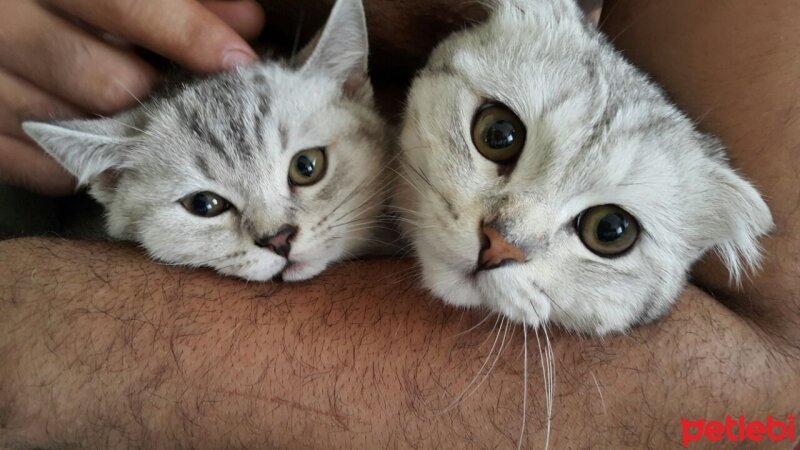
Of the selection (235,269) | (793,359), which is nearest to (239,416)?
(235,269)

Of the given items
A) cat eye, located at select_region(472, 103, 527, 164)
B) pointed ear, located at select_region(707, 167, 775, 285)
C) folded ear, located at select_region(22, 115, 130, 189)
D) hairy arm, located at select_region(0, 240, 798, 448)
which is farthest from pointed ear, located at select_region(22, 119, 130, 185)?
pointed ear, located at select_region(707, 167, 775, 285)

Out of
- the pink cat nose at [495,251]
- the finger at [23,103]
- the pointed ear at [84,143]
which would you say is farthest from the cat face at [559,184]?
the finger at [23,103]

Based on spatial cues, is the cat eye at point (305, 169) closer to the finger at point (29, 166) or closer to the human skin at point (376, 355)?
the human skin at point (376, 355)

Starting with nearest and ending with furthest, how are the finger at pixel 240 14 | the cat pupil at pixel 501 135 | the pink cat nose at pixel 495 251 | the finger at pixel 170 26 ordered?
the pink cat nose at pixel 495 251, the cat pupil at pixel 501 135, the finger at pixel 170 26, the finger at pixel 240 14

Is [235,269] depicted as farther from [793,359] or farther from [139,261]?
[793,359]

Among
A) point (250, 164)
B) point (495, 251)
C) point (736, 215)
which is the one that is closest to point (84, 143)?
point (250, 164)
